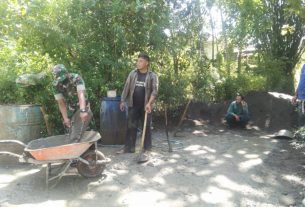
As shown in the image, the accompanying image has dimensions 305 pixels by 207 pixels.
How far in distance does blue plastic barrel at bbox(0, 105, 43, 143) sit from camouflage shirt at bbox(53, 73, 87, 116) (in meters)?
1.06

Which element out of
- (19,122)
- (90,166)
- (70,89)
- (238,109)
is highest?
(70,89)

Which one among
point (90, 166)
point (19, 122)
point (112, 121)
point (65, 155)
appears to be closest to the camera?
Answer: point (65, 155)

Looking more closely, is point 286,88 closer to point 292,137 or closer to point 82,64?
point 292,137

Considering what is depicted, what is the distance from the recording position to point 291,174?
6.44 meters

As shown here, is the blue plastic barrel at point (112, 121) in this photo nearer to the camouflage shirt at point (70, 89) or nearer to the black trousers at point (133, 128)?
the black trousers at point (133, 128)

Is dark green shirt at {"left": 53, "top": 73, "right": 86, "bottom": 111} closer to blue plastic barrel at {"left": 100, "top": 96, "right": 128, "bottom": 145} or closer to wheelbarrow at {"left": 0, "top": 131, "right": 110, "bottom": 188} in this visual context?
wheelbarrow at {"left": 0, "top": 131, "right": 110, "bottom": 188}

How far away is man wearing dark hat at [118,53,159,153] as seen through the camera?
7.24 meters

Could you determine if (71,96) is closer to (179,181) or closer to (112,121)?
(112,121)

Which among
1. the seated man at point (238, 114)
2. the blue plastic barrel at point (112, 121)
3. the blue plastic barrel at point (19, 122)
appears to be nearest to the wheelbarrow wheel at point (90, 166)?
the blue plastic barrel at point (19, 122)

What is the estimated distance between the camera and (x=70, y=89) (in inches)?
245

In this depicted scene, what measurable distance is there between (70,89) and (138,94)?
153 cm

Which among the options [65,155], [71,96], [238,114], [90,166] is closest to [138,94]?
[71,96]

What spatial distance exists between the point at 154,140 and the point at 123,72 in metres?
1.68

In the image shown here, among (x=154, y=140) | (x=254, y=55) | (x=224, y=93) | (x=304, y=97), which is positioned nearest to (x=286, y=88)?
(x=254, y=55)
